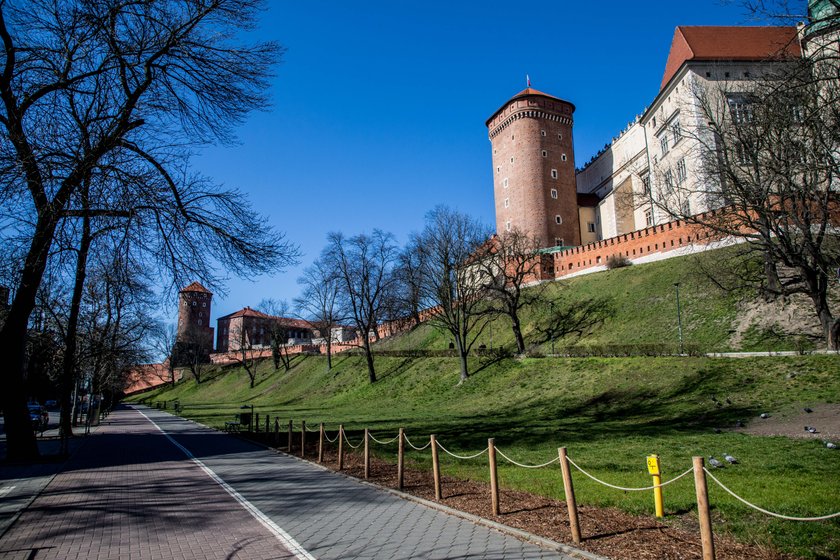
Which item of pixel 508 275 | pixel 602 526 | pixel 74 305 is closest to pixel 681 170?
pixel 508 275

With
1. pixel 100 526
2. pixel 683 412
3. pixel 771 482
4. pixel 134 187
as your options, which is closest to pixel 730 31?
pixel 683 412

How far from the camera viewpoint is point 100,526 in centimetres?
730

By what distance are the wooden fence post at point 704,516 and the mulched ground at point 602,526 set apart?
0.56 meters

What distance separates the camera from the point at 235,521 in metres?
7.39

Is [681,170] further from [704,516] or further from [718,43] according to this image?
[704,516]

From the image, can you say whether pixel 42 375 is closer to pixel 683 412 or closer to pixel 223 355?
pixel 223 355

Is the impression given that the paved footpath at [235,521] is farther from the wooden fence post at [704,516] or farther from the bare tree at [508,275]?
the bare tree at [508,275]

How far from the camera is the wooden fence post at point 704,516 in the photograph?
4.79 meters

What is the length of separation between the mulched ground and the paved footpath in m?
0.49

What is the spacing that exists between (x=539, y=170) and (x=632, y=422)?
1773 inches

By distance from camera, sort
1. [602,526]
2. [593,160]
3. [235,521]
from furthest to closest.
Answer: [593,160] → [235,521] → [602,526]

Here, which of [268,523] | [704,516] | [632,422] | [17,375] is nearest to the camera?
[704,516]

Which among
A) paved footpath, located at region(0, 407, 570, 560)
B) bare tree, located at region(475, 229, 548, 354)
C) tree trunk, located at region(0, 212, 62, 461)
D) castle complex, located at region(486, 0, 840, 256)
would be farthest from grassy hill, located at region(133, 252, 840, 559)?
castle complex, located at region(486, 0, 840, 256)

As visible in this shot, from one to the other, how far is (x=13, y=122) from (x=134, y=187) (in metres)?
2.08
